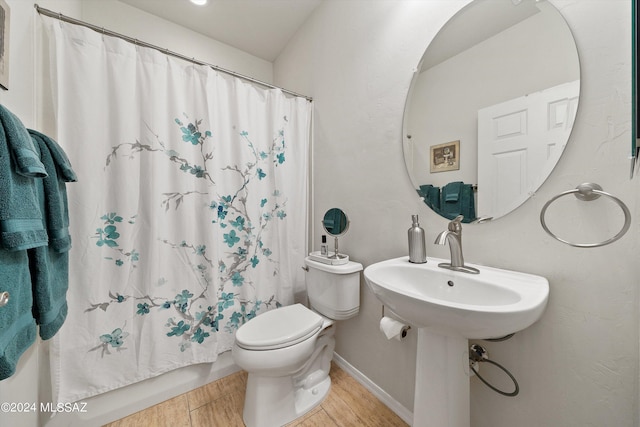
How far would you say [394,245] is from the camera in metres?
1.22

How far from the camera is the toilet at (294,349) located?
1061 millimetres

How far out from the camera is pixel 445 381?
79 centimetres

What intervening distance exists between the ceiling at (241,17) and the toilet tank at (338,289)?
1.84 meters

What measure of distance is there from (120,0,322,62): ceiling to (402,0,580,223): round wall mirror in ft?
4.00

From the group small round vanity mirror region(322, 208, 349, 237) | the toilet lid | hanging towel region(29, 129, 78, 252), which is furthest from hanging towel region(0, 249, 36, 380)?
small round vanity mirror region(322, 208, 349, 237)

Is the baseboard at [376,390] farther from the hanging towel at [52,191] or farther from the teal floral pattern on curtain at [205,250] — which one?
the hanging towel at [52,191]

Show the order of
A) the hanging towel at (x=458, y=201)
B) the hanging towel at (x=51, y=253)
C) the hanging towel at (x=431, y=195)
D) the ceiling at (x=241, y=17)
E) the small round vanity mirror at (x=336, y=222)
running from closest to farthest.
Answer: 1. the hanging towel at (x=51, y=253)
2. the hanging towel at (x=458, y=201)
3. the hanging towel at (x=431, y=195)
4. the small round vanity mirror at (x=336, y=222)
5. the ceiling at (x=241, y=17)

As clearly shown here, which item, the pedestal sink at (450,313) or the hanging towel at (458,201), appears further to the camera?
the hanging towel at (458,201)

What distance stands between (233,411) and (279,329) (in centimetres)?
51

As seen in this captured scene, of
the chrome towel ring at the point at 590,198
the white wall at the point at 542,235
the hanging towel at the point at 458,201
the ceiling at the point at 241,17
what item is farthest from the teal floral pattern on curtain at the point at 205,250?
the chrome towel ring at the point at 590,198

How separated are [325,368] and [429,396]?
0.74 m

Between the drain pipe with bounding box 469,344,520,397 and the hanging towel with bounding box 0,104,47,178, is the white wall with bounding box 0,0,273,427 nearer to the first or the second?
the hanging towel with bounding box 0,104,47,178

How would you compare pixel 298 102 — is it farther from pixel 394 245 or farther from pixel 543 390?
pixel 543 390

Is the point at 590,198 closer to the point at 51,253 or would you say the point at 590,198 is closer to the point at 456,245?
the point at 456,245
